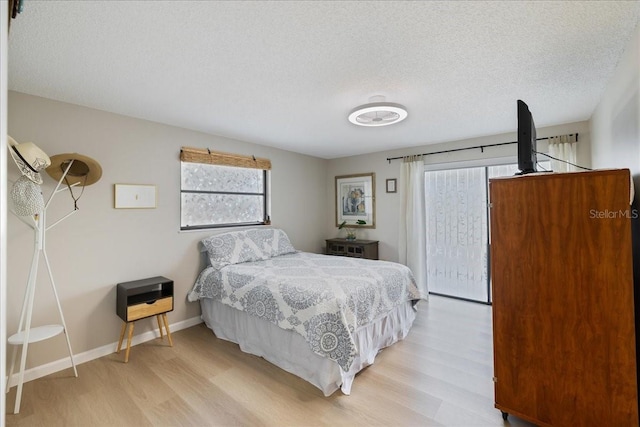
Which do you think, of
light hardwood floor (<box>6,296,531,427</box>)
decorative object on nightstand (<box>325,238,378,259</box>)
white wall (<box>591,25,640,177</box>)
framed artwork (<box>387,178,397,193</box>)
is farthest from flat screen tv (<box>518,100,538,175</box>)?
decorative object on nightstand (<box>325,238,378,259</box>)

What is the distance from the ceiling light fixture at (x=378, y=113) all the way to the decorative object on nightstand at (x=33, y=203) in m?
2.37

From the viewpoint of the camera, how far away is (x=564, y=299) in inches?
65.7

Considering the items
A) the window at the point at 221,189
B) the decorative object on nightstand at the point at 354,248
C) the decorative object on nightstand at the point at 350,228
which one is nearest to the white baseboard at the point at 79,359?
the window at the point at 221,189

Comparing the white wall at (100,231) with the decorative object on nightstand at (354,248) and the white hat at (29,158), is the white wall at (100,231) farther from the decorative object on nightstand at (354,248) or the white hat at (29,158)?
Answer: the decorative object on nightstand at (354,248)

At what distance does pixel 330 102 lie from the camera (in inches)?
103

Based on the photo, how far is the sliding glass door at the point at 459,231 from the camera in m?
4.10

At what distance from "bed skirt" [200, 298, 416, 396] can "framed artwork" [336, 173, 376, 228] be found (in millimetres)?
1989

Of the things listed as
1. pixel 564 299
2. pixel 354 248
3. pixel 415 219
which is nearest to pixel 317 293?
pixel 564 299

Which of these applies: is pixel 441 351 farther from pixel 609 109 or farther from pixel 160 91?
pixel 160 91

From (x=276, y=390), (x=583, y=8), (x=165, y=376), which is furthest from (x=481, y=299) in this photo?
(x=165, y=376)

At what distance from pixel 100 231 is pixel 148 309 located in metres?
0.90

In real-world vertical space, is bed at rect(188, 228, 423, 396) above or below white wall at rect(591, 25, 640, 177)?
below

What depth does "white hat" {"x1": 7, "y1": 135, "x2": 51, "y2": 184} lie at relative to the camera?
1.93m

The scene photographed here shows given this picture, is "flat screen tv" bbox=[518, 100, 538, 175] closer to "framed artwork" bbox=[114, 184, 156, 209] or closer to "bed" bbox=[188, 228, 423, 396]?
"bed" bbox=[188, 228, 423, 396]
